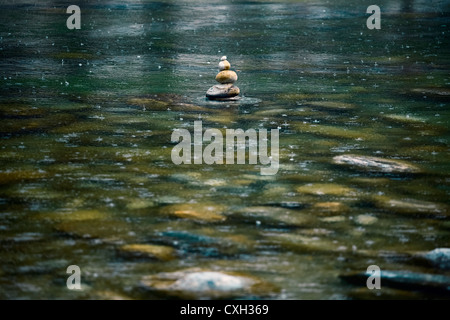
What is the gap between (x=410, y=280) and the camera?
4.74 meters

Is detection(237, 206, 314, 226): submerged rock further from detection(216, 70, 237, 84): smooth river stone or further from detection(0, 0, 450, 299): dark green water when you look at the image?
detection(216, 70, 237, 84): smooth river stone

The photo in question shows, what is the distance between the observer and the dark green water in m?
5.01

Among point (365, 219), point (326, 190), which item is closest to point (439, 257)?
point (365, 219)

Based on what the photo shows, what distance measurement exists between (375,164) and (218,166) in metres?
1.54

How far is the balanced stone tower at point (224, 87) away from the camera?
33.2ft

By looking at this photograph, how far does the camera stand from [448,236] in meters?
5.46

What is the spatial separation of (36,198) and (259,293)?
247 centimetres

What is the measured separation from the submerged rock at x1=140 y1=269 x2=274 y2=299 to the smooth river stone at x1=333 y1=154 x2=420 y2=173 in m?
2.80
